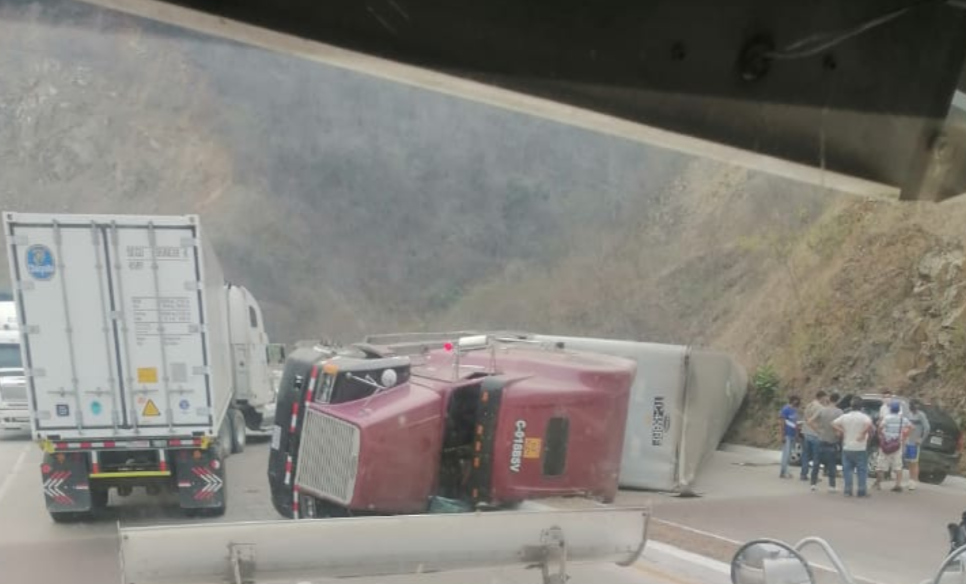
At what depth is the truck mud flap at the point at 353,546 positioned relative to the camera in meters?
4.64

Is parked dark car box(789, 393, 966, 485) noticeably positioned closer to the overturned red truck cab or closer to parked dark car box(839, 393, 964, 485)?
parked dark car box(839, 393, 964, 485)

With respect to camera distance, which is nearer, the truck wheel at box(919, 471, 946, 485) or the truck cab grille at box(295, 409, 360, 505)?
the truck cab grille at box(295, 409, 360, 505)

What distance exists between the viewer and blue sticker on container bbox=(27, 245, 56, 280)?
8336mm

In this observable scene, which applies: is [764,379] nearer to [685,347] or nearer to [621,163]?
[685,347]

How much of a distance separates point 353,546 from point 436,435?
9.20ft

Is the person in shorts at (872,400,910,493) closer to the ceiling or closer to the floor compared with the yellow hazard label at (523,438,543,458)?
closer to the floor

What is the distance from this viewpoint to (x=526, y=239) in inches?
402

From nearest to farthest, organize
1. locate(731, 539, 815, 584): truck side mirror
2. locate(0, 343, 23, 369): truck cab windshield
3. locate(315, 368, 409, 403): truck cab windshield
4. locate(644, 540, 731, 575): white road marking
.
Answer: locate(731, 539, 815, 584): truck side mirror
locate(644, 540, 731, 575): white road marking
locate(315, 368, 409, 403): truck cab windshield
locate(0, 343, 23, 369): truck cab windshield

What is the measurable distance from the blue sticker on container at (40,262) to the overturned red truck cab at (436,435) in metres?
2.55

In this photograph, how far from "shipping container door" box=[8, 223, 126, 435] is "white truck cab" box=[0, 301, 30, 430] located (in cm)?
609

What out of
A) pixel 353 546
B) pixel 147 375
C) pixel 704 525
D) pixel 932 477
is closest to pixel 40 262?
pixel 147 375

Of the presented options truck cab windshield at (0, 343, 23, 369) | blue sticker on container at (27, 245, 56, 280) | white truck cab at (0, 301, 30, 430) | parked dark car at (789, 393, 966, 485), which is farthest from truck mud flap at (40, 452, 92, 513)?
truck cab windshield at (0, 343, 23, 369)

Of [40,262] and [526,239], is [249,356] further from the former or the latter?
[526,239]

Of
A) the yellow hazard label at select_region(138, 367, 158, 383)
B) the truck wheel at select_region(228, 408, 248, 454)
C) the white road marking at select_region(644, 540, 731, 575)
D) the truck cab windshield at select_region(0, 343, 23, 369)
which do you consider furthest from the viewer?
the truck cab windshield at select_region(0, 343, 23, 369)
